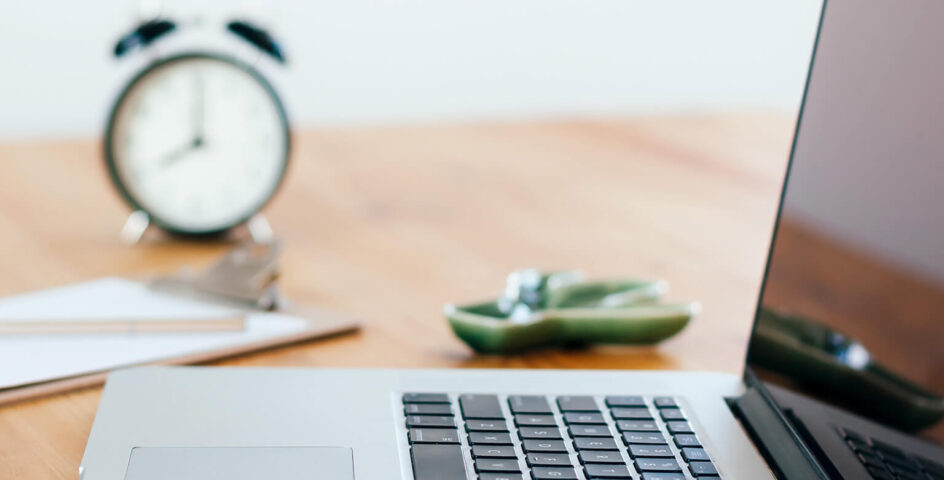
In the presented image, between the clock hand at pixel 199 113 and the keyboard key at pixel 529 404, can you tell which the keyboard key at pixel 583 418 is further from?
the clock hand at pixel 199 113

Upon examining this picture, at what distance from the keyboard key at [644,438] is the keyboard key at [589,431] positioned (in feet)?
0.04

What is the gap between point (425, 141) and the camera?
4.41ft

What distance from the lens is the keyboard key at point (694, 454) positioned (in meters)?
0.60

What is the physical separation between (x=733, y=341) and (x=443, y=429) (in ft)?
1.12

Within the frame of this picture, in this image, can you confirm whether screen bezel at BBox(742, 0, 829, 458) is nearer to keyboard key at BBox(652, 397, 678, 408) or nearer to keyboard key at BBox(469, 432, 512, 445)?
keyboard key at BBox(652, 397, 678, 408)

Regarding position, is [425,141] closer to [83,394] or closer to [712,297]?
[712,297]

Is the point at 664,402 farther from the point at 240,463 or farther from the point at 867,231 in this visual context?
the point at 240,463

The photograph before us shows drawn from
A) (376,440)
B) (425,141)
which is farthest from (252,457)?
(425,141)

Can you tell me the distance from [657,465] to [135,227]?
1.95ft

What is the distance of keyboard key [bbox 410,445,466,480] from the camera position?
56cm

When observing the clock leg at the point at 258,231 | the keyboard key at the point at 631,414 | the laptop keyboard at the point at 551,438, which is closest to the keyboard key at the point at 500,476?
the laptop keyboard at the point at 551,438

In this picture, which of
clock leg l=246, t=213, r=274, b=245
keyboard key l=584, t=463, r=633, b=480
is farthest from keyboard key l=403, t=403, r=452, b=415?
clock leg l=246, t=213, r=274, b=245

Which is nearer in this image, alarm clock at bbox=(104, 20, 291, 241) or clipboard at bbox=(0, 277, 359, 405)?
clipboard at bbox=(0, 277, 359, 405)

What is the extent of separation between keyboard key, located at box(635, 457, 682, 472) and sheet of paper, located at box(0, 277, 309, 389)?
1.06 ft
